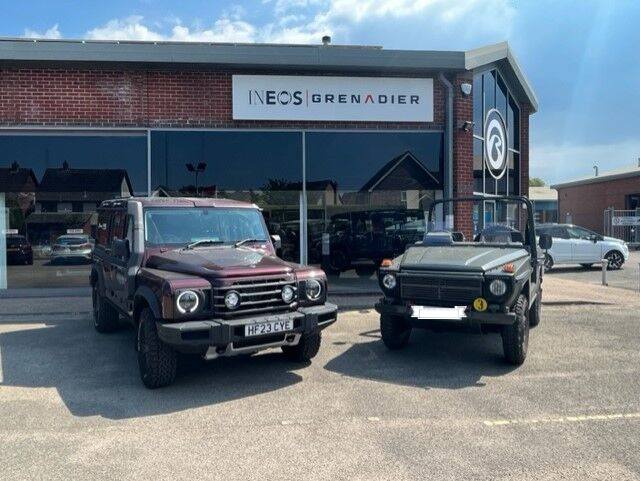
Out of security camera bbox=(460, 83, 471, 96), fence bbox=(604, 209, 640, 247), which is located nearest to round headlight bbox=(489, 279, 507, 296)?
security camera bbox=(460, 83, 471, 96)

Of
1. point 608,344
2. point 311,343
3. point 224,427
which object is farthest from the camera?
point 608,344

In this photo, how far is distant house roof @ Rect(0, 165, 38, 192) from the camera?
1137cm

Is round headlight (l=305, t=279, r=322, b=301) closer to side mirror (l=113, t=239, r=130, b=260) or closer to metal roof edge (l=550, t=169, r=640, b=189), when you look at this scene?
side mirror (l=113, t=239, r=130, b=260)

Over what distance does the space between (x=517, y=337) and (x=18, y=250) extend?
397 inches

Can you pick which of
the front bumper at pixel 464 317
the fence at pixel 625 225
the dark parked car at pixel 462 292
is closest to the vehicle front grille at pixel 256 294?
the front bumper at pixel 464 317

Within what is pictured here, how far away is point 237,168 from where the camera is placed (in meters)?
11.6

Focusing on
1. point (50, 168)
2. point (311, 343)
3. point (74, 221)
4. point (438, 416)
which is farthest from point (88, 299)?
point (438, 416)

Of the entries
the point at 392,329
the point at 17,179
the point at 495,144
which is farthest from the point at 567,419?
the point at 17,179

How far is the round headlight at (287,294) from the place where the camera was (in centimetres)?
569

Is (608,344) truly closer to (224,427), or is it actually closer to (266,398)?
(266,398)

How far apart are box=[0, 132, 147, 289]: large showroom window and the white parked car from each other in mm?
12764

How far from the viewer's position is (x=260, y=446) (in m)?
4.10

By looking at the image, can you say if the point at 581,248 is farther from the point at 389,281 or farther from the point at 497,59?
the point at 389,281

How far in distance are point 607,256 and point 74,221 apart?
610 inches
